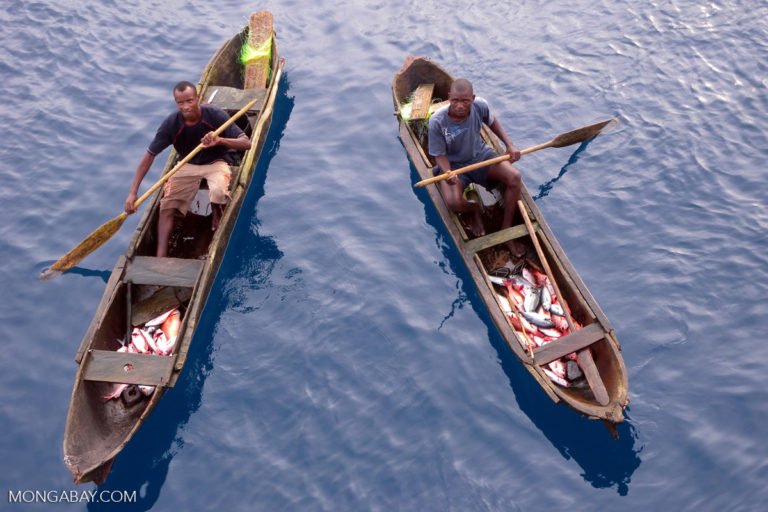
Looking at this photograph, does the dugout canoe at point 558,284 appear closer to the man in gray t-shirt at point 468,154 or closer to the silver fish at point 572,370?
the silver fish at point 572,370

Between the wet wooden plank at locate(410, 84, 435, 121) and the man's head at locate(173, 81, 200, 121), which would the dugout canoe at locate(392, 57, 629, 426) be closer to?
the wet wooden plank at locate(410, 84, 435, 121)

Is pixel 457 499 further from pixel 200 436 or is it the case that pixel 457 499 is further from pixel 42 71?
pixel 42 71

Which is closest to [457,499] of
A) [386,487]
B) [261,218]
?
[386,487]

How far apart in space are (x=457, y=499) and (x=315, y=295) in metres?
3.64

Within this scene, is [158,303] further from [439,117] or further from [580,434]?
[580,434]

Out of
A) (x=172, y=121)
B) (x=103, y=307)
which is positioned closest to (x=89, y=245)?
(x=103, y=307)

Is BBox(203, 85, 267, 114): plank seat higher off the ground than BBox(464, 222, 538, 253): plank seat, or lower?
higher

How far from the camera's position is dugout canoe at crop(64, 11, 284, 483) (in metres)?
8.32

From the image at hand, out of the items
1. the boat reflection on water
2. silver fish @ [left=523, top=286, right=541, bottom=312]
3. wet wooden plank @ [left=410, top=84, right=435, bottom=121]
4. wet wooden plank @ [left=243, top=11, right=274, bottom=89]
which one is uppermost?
wet wooden plank @ [left=243, top=11, right=274, bottom=89]

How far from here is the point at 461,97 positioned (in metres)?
10.1

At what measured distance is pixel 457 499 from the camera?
8.43 metres

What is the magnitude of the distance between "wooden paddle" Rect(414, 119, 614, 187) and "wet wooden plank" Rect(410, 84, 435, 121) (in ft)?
6.49

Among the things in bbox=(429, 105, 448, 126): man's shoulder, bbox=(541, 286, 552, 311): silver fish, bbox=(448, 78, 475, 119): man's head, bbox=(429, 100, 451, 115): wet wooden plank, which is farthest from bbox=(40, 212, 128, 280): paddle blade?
bbox=(541, 286, 552, 311): silver fish

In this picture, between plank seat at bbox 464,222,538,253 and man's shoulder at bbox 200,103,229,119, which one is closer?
plank seat at bbox 464,222,538,253
